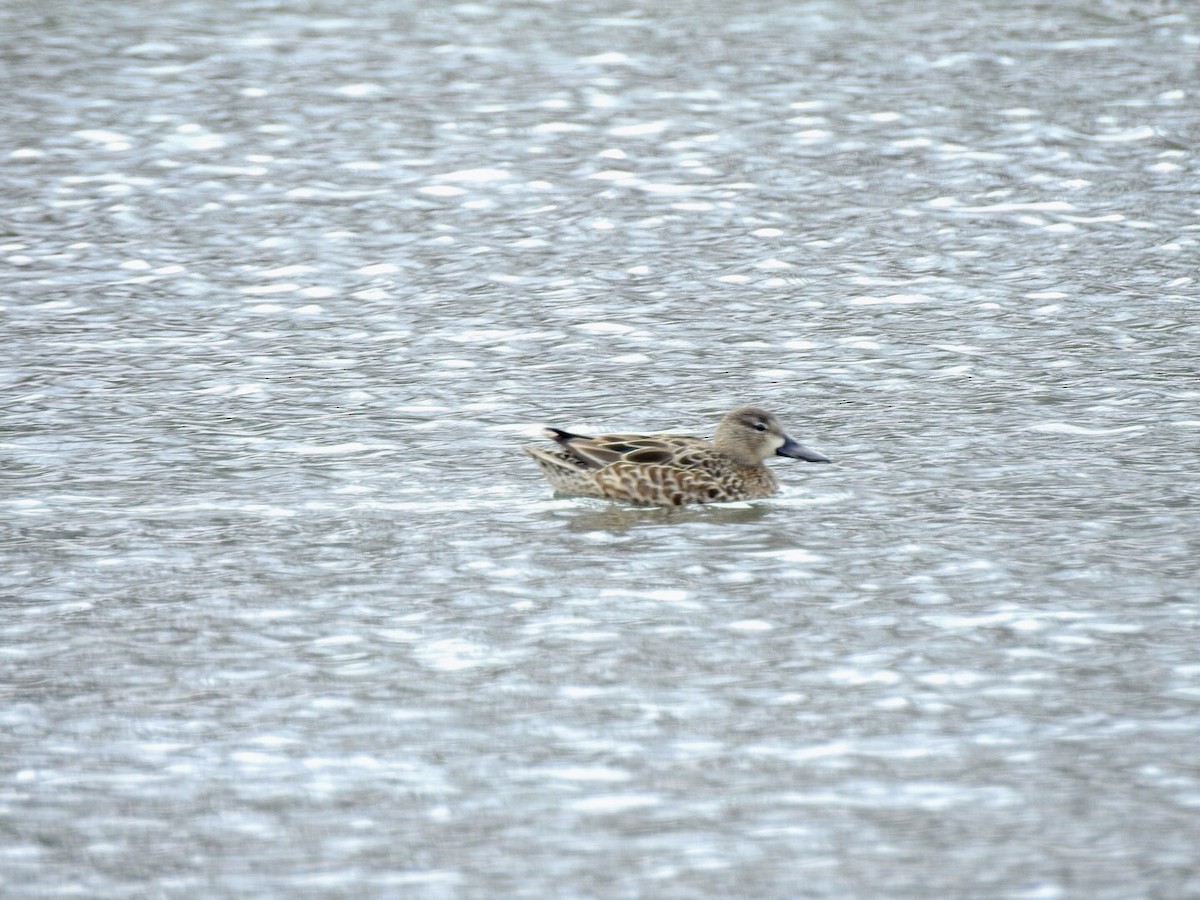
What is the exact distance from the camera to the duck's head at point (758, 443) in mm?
11891

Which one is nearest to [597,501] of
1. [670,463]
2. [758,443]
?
[670,463]

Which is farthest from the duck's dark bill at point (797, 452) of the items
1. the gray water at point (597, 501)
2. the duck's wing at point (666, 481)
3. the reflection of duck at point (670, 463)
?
the duck's wing at point (666, 481)

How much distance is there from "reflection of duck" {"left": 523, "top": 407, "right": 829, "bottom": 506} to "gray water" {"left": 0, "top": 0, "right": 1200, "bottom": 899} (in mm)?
186

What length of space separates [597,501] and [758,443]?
3.04ft

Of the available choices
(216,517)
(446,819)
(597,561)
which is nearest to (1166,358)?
(597,561)

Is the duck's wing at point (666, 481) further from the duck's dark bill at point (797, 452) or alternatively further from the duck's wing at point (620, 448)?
the duck's dark bill at point (797, 452)

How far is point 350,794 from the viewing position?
7.94 metres

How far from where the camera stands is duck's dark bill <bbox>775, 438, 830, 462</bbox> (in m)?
11.9

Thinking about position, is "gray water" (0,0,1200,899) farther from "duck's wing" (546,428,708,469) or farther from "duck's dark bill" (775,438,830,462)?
"duck's wing" (546,428,708,469)

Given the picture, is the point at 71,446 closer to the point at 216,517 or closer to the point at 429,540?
the point at 216,517

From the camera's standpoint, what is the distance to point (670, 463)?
11.8m

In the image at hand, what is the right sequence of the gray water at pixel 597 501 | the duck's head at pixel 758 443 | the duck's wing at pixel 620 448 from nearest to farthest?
1. the gray water at pixel 597 501
2. the duck's wing at pixel 620 448
3. the duck's head at pixel 758 443

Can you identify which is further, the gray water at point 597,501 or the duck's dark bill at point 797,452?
the duck's dark bill at point 797,452

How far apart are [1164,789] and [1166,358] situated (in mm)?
6551
